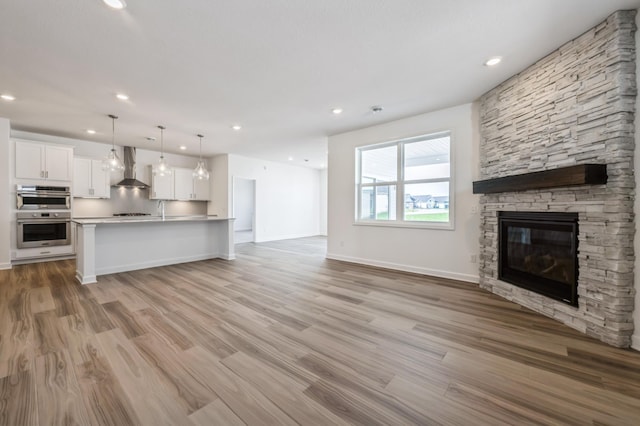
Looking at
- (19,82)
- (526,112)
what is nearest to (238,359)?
(526,112)

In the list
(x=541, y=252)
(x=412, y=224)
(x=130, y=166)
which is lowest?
(x=541, y=252)

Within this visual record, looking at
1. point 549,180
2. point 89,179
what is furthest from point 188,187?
point 549,180

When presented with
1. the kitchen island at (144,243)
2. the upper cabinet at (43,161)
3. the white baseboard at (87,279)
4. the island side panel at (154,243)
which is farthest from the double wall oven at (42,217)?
the white baseboard at (87,279)

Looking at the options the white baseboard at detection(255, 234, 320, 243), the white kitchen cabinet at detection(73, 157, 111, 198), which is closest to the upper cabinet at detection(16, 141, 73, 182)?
the white kitchen cabinet at detection(73, 157, 111, 198)

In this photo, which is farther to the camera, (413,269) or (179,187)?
(179,187)

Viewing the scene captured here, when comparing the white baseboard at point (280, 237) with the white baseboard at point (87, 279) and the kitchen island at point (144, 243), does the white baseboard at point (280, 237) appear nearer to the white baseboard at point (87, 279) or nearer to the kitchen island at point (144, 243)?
the kitchen island at point (144, 243)

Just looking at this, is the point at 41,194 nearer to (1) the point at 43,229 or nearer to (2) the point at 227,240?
(1) the point at 43,229

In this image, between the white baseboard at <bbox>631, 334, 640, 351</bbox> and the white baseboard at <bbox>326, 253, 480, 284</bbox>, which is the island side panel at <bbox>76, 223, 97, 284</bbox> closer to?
the white baseboard at <bbox>326, 253, 480, 284</bbox>

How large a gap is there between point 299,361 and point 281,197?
24.4ft

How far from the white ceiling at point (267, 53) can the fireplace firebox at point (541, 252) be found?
5.83 ft

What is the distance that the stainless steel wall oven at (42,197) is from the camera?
4984 mm

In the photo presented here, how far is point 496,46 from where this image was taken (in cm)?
257

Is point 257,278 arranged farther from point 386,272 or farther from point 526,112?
point 526,112

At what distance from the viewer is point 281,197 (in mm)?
9078
